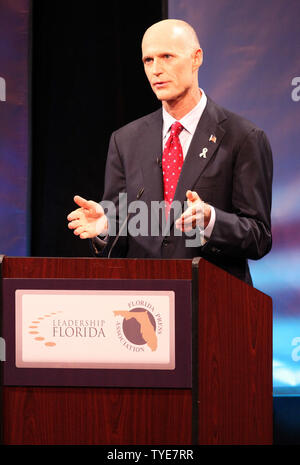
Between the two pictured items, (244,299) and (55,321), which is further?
(244,299)

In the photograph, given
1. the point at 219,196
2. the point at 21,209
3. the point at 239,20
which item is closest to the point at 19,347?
the point at 219,196

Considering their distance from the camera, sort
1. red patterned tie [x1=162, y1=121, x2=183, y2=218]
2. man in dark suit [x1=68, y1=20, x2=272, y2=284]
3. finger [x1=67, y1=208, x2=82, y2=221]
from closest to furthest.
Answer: finger [x1=67, y1=208, x2=82, y2=221]
man in dark suit [x1=68, y1=20, x2=272, y2=284]
red patterned tie [x1=162, y1=121, x2=183, y2=218]

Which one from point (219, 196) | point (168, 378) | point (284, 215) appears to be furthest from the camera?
point (284, 215)

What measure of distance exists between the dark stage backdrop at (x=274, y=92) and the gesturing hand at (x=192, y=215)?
148 centimetres

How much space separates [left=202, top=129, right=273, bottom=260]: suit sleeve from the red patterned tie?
0.20 m

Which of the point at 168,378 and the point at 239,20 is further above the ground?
the point at 239,20

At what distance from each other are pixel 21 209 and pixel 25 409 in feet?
6.26

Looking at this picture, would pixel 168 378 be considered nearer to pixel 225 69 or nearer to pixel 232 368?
pixel 232 368

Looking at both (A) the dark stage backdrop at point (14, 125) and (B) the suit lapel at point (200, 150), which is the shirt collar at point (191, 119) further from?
(A) the dark stage backdrop at point (14, 125)

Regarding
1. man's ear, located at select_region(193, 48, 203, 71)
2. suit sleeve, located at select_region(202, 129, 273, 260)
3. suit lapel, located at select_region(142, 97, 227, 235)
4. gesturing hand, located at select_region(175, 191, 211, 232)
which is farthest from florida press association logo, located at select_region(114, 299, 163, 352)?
man's ear, located at select_region(193, 48, 203, 71)

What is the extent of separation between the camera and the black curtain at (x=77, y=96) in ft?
11.2

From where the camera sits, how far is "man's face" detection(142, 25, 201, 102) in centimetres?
237

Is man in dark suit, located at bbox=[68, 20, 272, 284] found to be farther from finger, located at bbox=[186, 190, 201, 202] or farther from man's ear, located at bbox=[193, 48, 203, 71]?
finger, located at bbox=[186, 190, 201, 202]

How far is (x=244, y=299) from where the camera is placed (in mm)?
1743
